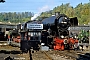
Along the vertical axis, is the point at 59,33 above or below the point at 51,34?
above

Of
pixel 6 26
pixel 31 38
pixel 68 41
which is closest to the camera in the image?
pixel 68 41

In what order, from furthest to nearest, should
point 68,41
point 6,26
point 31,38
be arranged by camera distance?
point 6,26
point 31,38
point 68,41

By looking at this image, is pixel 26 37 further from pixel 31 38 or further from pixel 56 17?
pixel 56 17

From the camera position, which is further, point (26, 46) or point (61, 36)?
point (26, 46)

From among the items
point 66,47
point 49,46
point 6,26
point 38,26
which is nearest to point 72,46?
point 66,47

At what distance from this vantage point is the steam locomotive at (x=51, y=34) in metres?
21.3

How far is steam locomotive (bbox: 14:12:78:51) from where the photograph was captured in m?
21.3

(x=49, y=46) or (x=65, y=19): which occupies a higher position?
(x=65, y=19)

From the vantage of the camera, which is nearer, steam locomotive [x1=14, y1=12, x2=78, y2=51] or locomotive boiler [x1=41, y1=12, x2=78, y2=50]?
locomotive boiler [x1=41, y1=12, x2=78, y2=50]

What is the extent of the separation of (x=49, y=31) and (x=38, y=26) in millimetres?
1358

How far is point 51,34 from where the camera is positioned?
71.7ft

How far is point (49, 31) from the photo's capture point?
71.8 ft

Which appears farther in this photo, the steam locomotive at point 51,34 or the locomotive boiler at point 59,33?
the steam locomotive at point 51,34

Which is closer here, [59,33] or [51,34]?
[59,33]
